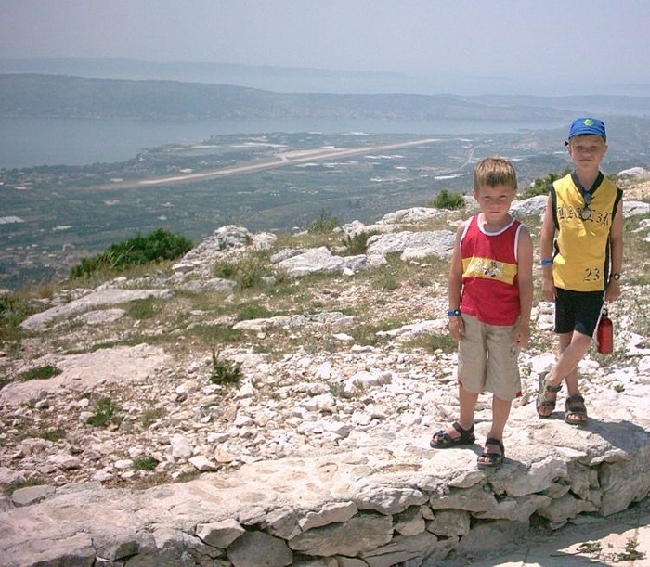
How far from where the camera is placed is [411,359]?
284 inches

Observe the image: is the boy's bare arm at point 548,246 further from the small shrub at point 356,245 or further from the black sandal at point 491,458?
the small shrub at point 356,245

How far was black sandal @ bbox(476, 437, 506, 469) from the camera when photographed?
174 inches

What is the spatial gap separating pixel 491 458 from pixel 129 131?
15758 cm

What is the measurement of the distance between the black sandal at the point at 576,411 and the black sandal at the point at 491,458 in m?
0.82

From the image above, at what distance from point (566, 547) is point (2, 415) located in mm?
5594

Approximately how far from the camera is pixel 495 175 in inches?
158

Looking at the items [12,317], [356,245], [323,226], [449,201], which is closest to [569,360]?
[356,245]

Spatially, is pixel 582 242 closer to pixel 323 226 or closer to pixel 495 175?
pixel 495 175

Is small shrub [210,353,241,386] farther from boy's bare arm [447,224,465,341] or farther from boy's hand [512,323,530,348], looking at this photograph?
boy's hand [512,323,530,348]

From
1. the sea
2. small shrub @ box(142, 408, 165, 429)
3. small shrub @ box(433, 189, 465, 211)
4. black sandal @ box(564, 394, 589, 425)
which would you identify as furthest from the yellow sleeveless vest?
the sea

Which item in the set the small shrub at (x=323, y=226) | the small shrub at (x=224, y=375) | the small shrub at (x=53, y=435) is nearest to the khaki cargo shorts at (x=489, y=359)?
the small shrub at (x=224, y=375)

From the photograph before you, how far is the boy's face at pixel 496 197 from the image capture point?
402 centimetres

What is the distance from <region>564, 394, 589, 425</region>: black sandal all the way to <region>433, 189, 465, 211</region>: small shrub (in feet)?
52.8

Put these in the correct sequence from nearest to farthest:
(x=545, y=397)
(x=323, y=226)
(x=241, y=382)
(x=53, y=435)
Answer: (x=545, y=397)
(x=53, y=435)
(x=241, y=382)
(x=323, y=226)
